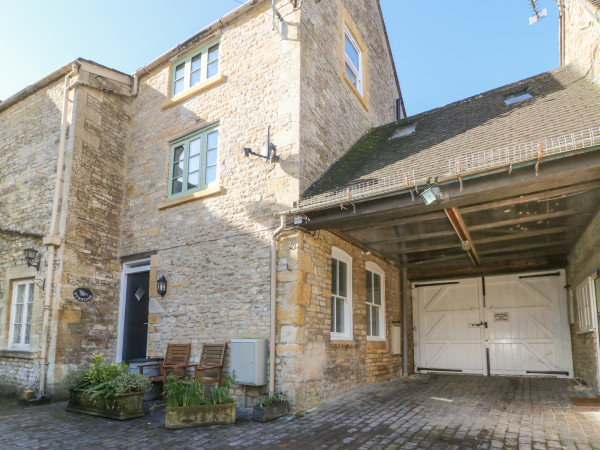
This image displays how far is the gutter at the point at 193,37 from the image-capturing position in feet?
27.9

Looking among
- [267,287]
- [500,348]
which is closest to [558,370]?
[500,348]

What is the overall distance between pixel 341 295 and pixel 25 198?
23.1 feet

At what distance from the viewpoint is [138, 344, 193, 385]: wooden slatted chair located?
23.2 feet

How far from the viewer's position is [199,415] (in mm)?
5559

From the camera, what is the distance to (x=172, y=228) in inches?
326

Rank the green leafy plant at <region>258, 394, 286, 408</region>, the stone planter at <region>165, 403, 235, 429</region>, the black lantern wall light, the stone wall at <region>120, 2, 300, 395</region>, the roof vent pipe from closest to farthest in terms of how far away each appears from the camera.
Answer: the stone planter at <region>165, 403, 235, 429</region> < the green leafy plant at <region>258, 394, 286, 408</region> < the stone wall at <region>120, 2, 300, 395</region> < the black lantern wall light < the roof vent pipe

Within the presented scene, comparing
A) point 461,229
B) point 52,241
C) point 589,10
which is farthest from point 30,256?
point 589,10

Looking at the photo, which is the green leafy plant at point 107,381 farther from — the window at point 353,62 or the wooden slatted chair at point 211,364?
the window at point 353,62

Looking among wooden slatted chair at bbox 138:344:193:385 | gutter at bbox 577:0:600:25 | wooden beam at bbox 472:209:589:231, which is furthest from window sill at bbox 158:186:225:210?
gutter at bbox 577:0:600:25

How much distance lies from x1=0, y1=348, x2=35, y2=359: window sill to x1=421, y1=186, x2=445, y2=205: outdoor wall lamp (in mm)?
7275

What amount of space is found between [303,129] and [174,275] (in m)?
3.53

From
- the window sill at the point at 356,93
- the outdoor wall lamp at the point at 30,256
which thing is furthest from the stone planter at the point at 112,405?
the window sill at the point at 356,93

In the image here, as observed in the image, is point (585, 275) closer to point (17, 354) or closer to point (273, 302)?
point (273, 302)

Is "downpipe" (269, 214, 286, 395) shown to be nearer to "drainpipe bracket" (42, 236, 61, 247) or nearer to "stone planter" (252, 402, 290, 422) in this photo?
"stone planter" (252, 402, 290, 422)
